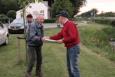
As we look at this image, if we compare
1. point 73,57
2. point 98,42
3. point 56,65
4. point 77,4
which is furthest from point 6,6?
point 73,57

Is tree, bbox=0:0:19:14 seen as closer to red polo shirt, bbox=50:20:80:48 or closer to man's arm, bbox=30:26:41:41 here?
man's arm, bbox=30:26:41:41

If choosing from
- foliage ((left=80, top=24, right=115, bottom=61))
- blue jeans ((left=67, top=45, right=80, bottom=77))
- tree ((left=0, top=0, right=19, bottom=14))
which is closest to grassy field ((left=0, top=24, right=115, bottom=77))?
foliage ((left=80, top=24, right=115, bottom=61))

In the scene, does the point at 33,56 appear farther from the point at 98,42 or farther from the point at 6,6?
the point at 6,6

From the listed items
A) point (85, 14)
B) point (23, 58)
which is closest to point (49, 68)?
point (23, 58)

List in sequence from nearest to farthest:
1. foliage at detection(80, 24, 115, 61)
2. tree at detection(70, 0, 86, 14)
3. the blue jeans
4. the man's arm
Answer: the blue jeans, the man's arm, foliage at detection(80, 24, 115, 61), tree at detection(70, 0, 86, 14)

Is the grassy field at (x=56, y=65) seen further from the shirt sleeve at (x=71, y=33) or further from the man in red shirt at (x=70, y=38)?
the shirt sleeve at (x=71, y=33)

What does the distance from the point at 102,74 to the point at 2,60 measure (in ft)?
16.8

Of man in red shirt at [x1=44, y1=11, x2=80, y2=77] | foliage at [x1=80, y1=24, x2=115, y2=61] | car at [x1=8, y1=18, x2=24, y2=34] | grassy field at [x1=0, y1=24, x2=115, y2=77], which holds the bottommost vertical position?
foliage at [x1=80, y1=24, x2=115, y2=61]

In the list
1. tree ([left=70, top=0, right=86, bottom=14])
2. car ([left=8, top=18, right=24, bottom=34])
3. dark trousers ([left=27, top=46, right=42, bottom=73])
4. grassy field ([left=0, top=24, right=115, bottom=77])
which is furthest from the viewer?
tree ([left=70, top=0, right=86, bottom=14])

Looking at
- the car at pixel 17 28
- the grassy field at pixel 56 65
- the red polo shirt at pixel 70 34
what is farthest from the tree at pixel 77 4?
the red polo shirt at pixel 70 34

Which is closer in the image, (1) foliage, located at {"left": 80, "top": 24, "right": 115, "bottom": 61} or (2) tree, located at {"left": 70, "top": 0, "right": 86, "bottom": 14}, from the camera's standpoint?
Answer: (1) foliage, located at {"left": 80, "top": 24, "right": 115, "bottom": 61}

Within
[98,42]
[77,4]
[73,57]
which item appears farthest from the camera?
[77,4]

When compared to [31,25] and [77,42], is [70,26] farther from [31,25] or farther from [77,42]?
[31,25]

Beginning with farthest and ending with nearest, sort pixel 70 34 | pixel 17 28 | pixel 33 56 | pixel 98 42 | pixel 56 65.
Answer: pixel 17 28 < pixel 98 42 < pixel 56 65 < pixel 33 56 < pixel 70 34
